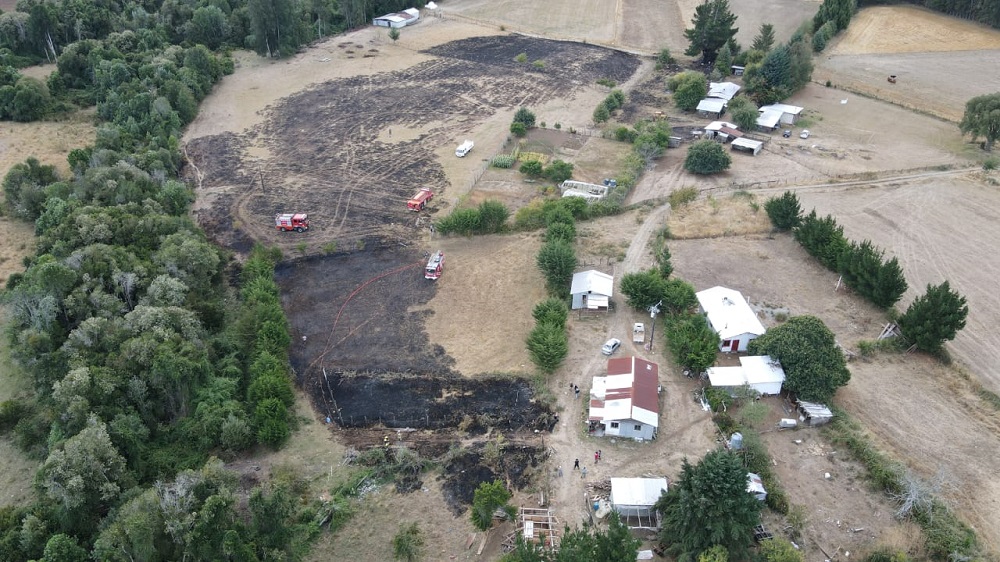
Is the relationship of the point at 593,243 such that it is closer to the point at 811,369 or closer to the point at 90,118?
the point at 811,369

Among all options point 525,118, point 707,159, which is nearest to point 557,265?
point 707,159

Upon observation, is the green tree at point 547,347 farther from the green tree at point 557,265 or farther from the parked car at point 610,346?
the green tree at point 557,265

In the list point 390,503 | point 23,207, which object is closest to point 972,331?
point 390,503

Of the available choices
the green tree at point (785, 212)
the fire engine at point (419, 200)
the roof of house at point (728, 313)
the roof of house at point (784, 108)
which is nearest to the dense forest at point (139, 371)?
the fire engine at point (419, 200)

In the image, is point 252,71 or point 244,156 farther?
point 252,71

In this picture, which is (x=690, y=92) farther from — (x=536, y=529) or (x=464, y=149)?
(x=536, y=529)

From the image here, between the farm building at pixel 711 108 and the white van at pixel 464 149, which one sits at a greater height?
the farm building at pixel 711 108

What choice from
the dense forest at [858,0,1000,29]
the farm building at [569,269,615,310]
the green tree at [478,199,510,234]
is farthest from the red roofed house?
the dense forest at [858,0,1000,29]

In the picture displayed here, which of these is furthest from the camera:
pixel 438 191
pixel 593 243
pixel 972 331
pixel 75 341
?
pixel 438 191
